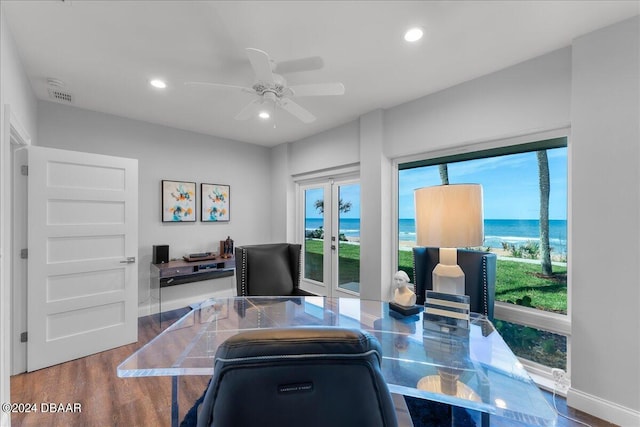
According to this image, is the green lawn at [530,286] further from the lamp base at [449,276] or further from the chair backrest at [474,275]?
the lamp base at [449,276]

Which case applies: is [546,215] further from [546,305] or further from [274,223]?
[274,223]

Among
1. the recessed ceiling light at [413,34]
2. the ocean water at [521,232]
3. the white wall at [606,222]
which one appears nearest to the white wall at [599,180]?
the white wall at [606,222]

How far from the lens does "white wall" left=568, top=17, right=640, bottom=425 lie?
68.5 inches

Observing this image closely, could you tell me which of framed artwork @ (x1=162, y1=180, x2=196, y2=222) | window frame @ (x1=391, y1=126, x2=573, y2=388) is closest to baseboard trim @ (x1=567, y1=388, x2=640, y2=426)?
window frame @ (x1=391, y1=126, x2=573, y2=388)

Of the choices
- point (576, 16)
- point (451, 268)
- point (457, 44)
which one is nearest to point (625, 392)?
point (451, 268)

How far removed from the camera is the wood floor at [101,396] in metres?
1.81

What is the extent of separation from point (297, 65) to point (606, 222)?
2403 millimetres

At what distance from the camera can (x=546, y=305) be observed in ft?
7.51

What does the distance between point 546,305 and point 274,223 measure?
3806 mm

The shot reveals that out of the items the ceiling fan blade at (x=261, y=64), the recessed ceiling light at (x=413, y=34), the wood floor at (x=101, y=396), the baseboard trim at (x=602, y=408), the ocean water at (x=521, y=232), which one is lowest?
the wood floor at (x=101, y=396)

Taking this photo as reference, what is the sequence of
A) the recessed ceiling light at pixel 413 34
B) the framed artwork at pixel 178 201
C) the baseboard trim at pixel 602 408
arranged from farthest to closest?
the framed artwork at pixel 178 201, the recessed ceiling light at pixel 413 34, the baseboard trim at pixel 602 408

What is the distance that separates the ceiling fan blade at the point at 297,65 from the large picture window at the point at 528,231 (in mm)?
1753

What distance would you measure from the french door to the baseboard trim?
7.70 ft

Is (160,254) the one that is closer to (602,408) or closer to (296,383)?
(296,383)
